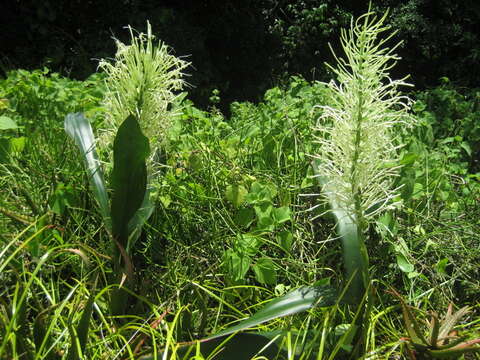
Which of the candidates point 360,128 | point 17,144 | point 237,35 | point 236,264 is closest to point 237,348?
point 236,264

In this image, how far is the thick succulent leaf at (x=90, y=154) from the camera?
1.57 meters

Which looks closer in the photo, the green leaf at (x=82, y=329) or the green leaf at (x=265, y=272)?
the green leaf at (x=82, y=329)

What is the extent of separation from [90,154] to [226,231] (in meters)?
0.53

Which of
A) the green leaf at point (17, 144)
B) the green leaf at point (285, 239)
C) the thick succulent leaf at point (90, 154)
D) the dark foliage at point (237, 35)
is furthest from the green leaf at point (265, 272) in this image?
the dark foliage at point (237, 35)

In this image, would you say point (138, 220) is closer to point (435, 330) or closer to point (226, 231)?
point (226, 231)

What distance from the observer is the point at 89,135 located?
1720mm

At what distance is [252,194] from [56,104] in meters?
1.23

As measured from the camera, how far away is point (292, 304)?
1.33 meters

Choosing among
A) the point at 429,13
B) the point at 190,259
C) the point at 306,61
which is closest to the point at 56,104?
the point at 190,259

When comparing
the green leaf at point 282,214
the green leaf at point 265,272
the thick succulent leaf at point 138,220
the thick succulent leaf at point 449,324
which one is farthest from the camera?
the green leaf at point 282,214

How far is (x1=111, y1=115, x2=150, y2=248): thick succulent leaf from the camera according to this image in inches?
54.6

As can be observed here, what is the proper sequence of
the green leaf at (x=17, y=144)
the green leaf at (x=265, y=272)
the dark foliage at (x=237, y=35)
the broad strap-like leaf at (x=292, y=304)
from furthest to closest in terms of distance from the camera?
1. the dark foliage at (x=237, y=35)
2. the green leaf at (x=17, y=144)
3. the green leaf at (x=265, y=272)
4. the broad strap-like leaf at (x=292, y=304)

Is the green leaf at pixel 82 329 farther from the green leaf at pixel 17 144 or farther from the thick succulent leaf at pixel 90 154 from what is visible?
the green leaf at pixel 17 144

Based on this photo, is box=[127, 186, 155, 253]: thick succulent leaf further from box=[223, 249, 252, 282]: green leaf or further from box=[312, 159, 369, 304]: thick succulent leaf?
box=[312, 159, 369, 304]: thick succulent leaf
